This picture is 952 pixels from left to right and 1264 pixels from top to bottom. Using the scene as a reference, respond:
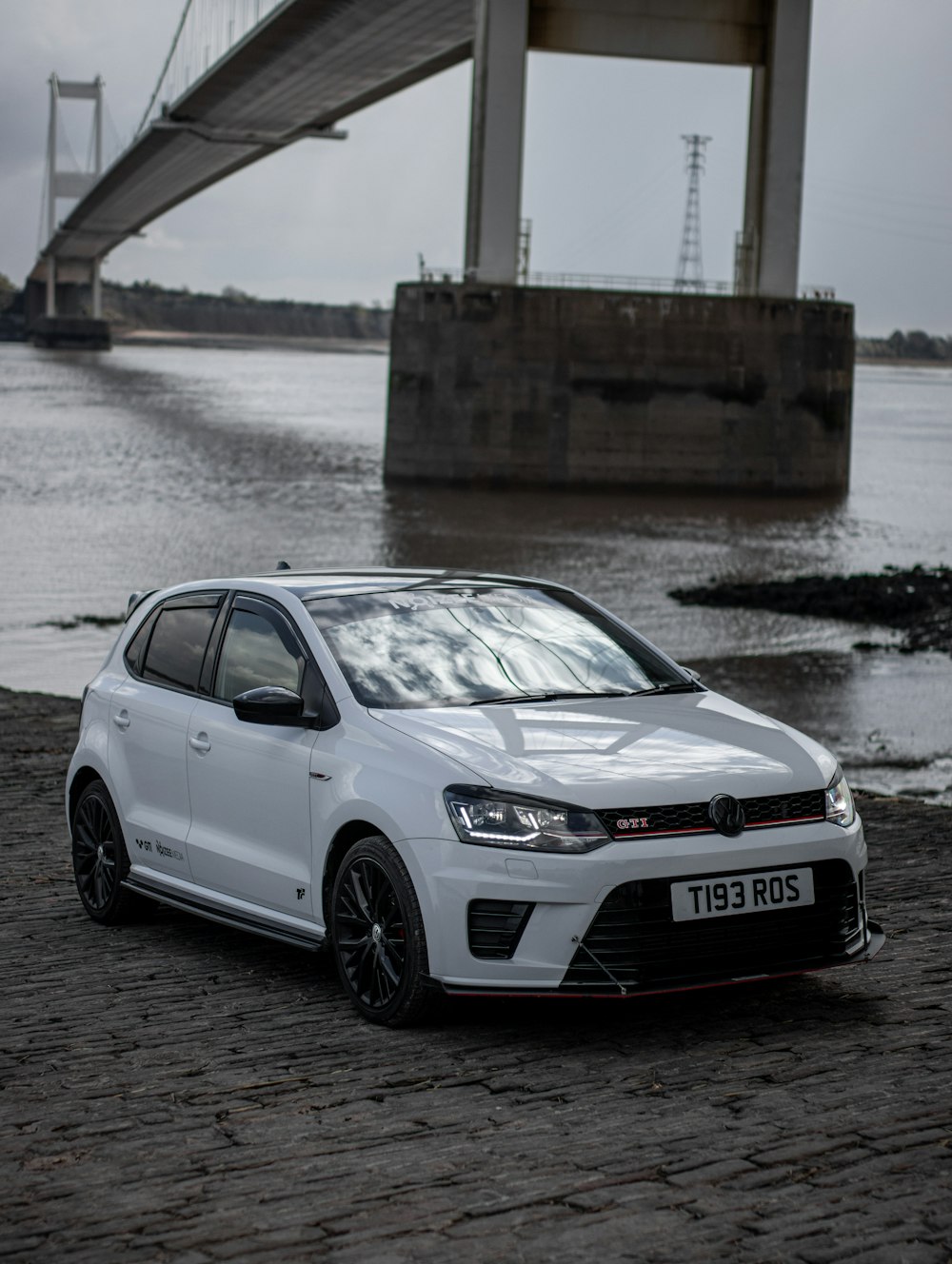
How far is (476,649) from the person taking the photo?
5.77 meters

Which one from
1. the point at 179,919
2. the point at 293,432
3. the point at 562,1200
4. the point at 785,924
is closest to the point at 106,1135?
the point at 562,1200

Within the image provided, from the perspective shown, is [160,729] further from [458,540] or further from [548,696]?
[458,540]

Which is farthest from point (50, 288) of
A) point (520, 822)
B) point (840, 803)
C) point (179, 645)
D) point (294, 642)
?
point (520, 822)

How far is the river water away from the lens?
54.1 feet

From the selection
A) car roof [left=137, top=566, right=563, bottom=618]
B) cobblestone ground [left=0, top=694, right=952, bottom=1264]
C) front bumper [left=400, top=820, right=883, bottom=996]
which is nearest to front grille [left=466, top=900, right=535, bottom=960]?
front bumper [left=400, top=820, right=883, bottom=996]

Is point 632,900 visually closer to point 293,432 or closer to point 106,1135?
point 106,1135

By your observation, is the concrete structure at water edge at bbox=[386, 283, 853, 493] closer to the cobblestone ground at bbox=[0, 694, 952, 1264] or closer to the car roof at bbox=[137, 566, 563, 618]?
the car roof at bbox=[137, 566, 563, 618]

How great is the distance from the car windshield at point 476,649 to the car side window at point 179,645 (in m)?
0.58

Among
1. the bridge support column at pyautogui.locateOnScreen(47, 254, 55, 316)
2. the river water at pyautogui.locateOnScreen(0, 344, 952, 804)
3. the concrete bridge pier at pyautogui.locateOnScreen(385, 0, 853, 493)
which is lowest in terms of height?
the river water at pyautogui.locateOnScreen(0, 344, 952, 804)

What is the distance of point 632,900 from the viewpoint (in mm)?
4695

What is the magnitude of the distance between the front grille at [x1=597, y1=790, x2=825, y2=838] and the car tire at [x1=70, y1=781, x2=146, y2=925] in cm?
242

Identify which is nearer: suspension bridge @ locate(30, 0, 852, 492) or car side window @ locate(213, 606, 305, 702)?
car side window @ locate(213, 606, 305, 702)

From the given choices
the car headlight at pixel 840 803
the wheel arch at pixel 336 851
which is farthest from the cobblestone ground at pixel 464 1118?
the car headlight at pixel 840 803

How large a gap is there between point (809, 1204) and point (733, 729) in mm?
1907
